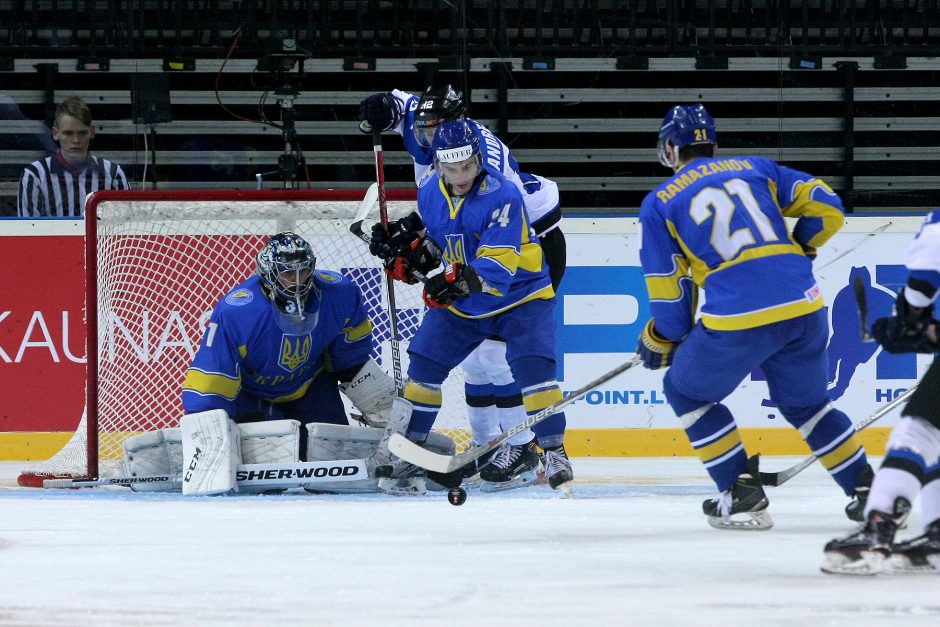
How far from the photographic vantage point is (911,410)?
2.54 m

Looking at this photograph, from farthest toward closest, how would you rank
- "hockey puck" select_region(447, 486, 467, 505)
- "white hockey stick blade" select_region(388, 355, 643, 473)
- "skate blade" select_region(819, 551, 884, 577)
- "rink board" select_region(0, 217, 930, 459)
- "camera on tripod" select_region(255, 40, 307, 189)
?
1. "camera on tripod" select_region(255, 40, 307, 189)
2. "rink board" select_region(0, 217, 930, 459)
3. "white hockey stick blade" select_region(388, 355, 643, 473)
4. "hockey puck" select_region(447, 486, 467, 505)
5. "skate blade" select_region(819, 551, 884, 577)

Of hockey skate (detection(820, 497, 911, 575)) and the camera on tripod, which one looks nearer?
hockey skate (detection(820, 497, 911, 575))

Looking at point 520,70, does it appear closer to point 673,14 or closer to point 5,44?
point 673,14

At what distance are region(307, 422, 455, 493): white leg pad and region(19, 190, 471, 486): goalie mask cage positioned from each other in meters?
0.71

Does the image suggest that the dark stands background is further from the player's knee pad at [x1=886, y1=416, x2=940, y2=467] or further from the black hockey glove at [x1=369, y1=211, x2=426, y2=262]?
the player's knee pad at [x1=886, y1=416, x2=940, y2=467]

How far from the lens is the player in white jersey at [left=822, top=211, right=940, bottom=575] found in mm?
2414

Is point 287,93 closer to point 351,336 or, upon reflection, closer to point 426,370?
point 351,336

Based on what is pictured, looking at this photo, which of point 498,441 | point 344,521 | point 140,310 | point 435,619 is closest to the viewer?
point 435,619

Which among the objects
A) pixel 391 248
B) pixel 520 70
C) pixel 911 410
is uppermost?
pixel 520 70

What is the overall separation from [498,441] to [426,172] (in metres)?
1.01

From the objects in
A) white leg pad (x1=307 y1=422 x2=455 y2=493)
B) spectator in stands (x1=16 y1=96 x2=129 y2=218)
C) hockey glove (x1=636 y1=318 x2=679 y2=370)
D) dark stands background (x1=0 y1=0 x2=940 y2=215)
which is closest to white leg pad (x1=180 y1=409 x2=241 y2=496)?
white leg pad (x1=307 y1=422 x2=455 y2=493)

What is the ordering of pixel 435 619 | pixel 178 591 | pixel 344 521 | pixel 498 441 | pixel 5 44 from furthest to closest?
pixel 5 44
pixel 498 441
pixel 344 521
pixel 178 591
pixel 435 619

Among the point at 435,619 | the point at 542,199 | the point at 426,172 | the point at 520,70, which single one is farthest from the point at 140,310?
the point at 435,619

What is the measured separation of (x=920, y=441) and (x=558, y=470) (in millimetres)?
1596
